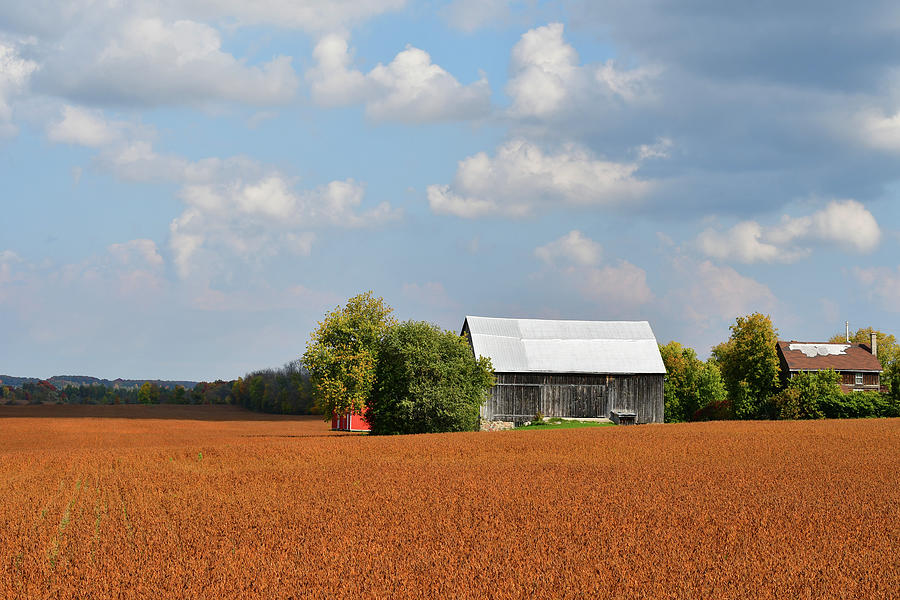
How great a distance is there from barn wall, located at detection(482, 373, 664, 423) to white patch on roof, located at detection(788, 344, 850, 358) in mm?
29035

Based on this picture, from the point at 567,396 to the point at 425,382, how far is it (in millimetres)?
14356

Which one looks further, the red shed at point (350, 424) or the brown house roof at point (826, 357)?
the brown house roof at point (826, 357)

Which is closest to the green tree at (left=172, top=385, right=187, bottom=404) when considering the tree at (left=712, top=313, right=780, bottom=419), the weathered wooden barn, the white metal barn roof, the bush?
the weathered wooden barn

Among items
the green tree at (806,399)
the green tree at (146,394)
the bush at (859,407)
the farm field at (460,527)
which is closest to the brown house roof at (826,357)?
the green tree at (806,399)

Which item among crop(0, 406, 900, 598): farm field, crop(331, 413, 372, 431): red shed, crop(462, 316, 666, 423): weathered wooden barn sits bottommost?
crop(331, 413, 372, 431): red shed

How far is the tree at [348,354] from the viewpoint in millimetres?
47062

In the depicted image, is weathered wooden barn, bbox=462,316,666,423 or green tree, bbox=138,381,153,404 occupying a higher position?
weathered wooden barn, bbox=462,316,666,423

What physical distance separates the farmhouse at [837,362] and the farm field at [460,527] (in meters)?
51.7

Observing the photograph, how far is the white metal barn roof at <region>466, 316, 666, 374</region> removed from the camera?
57156 millimetres

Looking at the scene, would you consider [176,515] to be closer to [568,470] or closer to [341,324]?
[568,470]

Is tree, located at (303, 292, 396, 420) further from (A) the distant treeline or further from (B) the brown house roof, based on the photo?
(A) the distant treeline

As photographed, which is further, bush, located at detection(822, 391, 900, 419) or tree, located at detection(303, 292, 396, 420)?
bush, located at detection(822, 391, 900, 419)

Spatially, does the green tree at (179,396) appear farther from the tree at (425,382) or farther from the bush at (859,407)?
the bush at (859,407)

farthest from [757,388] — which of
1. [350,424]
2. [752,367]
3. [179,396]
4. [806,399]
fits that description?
[179,396]
